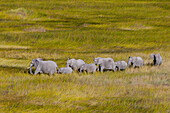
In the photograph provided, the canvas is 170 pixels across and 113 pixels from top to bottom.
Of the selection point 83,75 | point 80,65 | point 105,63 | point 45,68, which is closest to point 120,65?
point 105,63

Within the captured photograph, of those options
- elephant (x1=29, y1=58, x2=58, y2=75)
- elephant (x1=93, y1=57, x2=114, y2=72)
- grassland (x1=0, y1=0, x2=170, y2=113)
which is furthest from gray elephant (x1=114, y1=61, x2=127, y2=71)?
elephant (x1=29, y1=58, x2=58, y2=75)

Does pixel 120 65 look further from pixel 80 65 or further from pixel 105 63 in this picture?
pixel 80 65

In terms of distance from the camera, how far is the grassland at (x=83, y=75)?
38.9 feet

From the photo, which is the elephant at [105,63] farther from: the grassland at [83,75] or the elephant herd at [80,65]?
the grassland at [83,75]

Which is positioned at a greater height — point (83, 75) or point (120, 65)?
point (120, 65)

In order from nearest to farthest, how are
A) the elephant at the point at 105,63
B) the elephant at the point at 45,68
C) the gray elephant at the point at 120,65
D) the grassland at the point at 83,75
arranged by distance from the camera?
the grassland at the point at 83,75 < the elephant at the point at 45,68 < the elephant at the point at 105,63 < the gray elephant at the point at 120,65

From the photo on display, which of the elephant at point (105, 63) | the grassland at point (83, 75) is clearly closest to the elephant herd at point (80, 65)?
the elephant at point (105, 63)

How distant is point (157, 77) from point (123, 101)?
290 inches

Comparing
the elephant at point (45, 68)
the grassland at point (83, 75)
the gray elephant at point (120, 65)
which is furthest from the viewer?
the gray elephant at point (120, 65)

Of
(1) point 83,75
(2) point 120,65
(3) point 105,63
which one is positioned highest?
(3) point 105,63

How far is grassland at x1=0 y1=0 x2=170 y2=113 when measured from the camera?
11859mm

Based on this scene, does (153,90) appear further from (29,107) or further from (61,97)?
(29,107)

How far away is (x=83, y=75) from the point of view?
67.0 feet

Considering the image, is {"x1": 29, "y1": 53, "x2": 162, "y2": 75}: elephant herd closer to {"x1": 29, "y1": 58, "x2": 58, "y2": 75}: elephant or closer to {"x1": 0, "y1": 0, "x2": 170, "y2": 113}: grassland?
{"x1": 29, "y1": 58, "x2": 58, "y2": 75}: elephant
